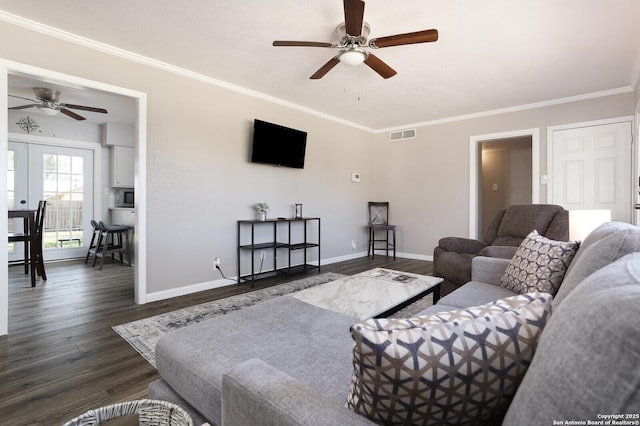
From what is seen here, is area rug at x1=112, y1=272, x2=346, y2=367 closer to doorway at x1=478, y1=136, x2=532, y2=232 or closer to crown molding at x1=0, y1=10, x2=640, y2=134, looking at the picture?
crown molding at x1=0, y1=10, x2=640, y2=134

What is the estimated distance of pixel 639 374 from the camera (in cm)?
38

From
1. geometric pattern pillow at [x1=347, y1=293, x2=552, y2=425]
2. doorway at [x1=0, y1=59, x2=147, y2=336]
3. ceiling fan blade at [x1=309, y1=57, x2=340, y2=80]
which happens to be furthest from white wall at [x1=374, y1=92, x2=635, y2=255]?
geometric pattern pillow at [x1=347, y1=293, x2=552, y2=425]

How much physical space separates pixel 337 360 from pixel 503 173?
24.7ft

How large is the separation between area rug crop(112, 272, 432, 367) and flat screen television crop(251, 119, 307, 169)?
1.70m

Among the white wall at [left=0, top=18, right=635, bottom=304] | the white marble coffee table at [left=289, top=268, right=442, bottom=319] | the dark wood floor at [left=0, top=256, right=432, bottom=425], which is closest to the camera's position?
the dark wood floor at [left=0, top=256, right=432, bottom=425]

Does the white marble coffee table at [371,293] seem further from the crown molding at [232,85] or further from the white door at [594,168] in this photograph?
the white door at [594,168]

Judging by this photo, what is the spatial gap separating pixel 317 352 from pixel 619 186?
4.84m

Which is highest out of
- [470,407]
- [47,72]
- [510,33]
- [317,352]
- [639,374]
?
[510,33]

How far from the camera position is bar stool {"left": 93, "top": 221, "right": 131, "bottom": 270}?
4945 mm

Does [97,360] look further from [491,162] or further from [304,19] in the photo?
[491,162]

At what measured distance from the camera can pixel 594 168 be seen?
4.24m

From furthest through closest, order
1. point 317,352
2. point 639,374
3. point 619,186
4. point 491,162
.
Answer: point 491,162 → point 619,186 → point 317,352 → point 639,374

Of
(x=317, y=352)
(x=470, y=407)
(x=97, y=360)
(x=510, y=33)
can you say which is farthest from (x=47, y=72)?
(x=510, y=33)

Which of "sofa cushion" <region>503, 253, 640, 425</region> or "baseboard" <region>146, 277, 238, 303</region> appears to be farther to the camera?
"baseboard" <region>146, 277, 238, 303</region>
